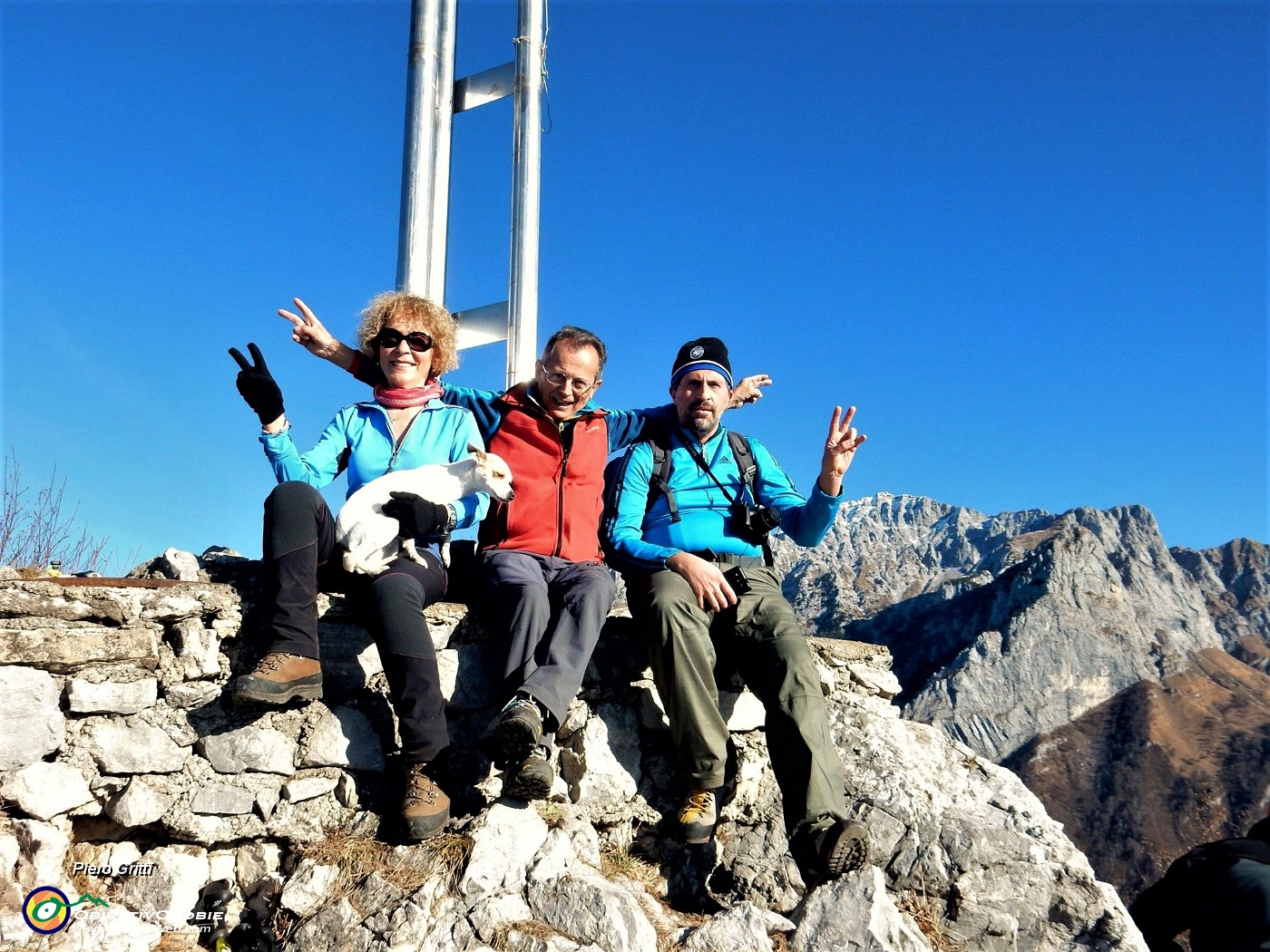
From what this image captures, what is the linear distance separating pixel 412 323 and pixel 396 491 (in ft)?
4.09

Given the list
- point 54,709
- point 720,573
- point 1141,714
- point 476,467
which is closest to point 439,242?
point 476,467

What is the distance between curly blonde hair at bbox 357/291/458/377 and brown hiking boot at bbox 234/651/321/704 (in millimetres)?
2058

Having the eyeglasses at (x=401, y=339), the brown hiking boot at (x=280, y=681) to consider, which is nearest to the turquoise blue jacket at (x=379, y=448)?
the eyeglasses at (x=401, y=339)

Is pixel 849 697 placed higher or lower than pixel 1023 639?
lower

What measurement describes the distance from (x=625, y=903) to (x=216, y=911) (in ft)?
6.14

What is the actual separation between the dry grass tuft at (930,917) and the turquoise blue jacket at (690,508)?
1.97 meters

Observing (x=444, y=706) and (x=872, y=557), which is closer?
(x=444, y=706)

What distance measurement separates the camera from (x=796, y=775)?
12.6ft

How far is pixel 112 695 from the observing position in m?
3.81

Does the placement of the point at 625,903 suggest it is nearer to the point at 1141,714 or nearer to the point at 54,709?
the point at 54,709

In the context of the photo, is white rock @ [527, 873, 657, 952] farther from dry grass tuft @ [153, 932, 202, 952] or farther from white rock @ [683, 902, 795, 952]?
dry grass tuft @ [153, 932, 202, 952]

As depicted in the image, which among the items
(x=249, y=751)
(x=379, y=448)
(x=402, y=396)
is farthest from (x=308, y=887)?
(x=402, y=396)

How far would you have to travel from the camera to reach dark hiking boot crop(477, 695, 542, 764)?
3508mm

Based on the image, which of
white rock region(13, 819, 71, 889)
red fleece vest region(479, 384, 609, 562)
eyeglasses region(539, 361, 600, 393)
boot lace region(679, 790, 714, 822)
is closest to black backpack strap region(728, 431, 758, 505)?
red fleece vest region(479, 384, 609, 562)
